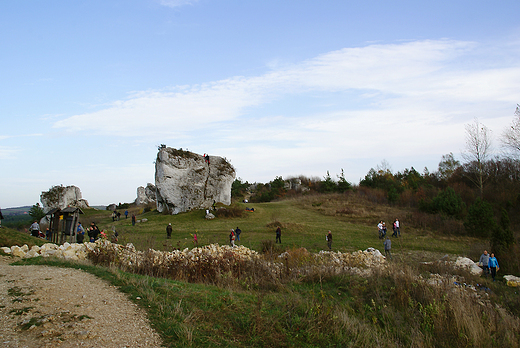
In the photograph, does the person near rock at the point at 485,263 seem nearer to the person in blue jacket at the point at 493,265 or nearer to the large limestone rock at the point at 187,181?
the person in blue jacket at the point at 493,265

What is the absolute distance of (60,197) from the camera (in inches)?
1572

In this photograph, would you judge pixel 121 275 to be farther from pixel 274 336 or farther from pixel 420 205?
pixel 420 205

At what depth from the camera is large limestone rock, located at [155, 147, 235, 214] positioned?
3139cm

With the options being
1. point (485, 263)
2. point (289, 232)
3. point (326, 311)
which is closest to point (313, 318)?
Result: point (326, 311)

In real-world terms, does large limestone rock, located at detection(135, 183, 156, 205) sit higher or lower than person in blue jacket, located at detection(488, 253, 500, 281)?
higher

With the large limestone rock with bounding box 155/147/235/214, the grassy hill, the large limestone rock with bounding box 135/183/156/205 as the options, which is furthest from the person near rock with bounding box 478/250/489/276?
the large limestone rock with bounding box 135/183/156/205

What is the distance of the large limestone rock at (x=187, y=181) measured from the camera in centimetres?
3139

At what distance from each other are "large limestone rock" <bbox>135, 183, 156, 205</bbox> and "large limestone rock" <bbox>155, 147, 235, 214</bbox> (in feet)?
79.4

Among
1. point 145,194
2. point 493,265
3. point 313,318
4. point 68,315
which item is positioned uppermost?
point 145,194

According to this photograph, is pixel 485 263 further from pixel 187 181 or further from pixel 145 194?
pixel 145 194

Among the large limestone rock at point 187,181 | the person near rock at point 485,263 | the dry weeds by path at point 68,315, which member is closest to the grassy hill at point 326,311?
the dry weeds by path at point 68,315

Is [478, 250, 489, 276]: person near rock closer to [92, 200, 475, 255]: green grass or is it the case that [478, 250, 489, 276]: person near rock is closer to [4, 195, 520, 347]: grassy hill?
[4, 195, 520, 347]: grassy hill

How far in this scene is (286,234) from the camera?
2314 centimetres

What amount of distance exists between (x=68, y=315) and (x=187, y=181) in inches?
1095
